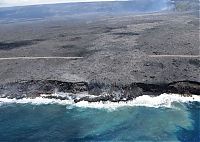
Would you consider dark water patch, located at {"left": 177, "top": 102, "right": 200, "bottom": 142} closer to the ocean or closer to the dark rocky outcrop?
the ocean

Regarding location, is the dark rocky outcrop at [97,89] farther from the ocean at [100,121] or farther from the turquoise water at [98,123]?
the turquoise water at [98,123]

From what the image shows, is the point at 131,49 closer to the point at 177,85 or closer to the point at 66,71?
the point at 66,71

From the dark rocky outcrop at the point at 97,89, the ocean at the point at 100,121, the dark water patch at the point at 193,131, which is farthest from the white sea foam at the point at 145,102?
the dark water patch at the point at 193,131

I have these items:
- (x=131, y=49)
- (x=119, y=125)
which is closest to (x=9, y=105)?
(x=119, y=125)

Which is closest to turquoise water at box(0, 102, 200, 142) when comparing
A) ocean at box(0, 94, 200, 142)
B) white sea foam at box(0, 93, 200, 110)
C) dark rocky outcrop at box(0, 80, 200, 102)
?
ocean at box(0, 94, 200, 142)

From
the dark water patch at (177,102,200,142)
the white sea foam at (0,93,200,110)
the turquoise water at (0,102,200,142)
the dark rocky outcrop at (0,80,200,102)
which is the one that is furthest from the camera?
the dark rocky outcrop at (0,80,200,102)

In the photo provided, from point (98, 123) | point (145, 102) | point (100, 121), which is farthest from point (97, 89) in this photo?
point (98, 123)

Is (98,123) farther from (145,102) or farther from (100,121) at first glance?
(145,102)
